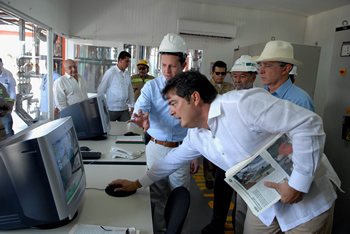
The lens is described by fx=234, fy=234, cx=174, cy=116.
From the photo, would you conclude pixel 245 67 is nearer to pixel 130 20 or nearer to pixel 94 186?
pixel 94 186

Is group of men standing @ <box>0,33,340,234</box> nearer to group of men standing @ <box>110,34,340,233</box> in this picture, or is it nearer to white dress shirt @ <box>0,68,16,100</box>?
A: group of men standing @ <box>110,34,340,233</box>

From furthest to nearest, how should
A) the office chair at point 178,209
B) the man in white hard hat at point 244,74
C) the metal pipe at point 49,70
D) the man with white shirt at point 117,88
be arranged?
1. the man with white shirt at point 117,88
2. the metal pipe at point 49,70
3. the man in white hard hat at point 244,74
4. the office chair at point 178,209

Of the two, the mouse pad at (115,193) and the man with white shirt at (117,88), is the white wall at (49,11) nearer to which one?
the man with white shirt at (117,88)

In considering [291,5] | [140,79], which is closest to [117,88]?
[140,79]

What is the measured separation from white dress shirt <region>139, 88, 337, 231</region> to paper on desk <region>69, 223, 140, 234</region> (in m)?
0.43

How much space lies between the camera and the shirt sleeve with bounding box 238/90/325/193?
1015 mm

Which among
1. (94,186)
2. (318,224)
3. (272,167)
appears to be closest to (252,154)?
(272,167)

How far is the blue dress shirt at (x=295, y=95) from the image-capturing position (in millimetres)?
1876

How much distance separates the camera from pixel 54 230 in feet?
3.47

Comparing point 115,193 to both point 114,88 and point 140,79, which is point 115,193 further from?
point 140,79

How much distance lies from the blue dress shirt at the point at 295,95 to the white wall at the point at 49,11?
115 inches

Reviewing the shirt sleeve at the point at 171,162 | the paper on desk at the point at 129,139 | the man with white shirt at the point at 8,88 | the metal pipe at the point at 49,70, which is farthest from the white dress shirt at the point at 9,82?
the shirt sleeve at the point at 171,162

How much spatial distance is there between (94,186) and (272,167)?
1073mm

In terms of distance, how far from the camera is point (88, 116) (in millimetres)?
2426
